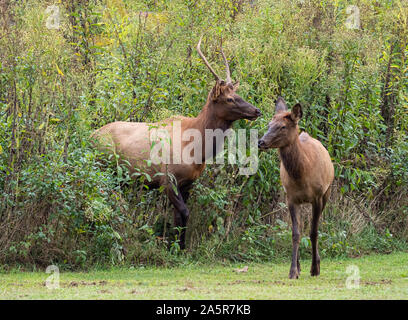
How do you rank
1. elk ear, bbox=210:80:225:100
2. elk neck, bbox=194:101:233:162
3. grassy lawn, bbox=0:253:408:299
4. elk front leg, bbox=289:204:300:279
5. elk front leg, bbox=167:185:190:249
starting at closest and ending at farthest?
grassy lawn, bbox=0:253:408:299, elk front leg, bbox=289:204:300:279, elk front leg, bbox=167:185:190:249, elk ear, bbox=210:80:225:100, elk neck, bbox=194:101:233:162

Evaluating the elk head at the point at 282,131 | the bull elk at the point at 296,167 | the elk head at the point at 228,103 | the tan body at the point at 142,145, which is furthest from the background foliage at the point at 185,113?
the elk head at the point at 282,131

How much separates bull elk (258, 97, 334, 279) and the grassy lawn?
0.67 meters

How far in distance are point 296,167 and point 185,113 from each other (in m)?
2.86

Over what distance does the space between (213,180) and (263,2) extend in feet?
11.6

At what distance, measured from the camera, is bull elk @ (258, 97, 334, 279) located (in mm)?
9273

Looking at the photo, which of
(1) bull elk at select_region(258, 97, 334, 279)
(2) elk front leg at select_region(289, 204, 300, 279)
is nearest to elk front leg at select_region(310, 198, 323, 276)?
(1) bull elk at select_region(258, 97, 334, 279)

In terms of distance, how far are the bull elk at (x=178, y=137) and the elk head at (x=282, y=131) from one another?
44.7 inches

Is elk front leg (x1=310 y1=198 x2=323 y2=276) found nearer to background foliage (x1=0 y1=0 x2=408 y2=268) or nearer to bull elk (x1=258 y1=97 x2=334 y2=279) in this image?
bull elk (x1=258 y1=97 x2=334 y2=279)

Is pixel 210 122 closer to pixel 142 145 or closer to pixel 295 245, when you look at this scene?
pixel 142 145

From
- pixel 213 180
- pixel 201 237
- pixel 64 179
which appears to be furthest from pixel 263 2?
pixel 64 179

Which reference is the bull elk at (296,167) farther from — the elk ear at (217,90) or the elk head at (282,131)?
the elk ear at (217,90)

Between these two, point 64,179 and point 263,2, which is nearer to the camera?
point 64,179

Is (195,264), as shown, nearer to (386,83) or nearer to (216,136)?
(216,136)

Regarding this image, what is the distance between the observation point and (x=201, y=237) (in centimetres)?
1091
